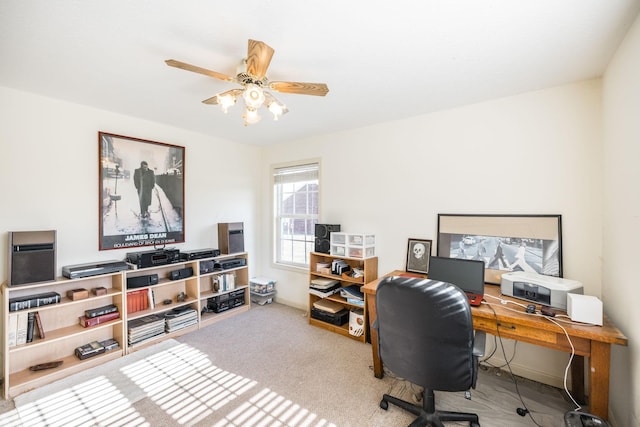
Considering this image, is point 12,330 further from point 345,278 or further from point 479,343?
point 479,343

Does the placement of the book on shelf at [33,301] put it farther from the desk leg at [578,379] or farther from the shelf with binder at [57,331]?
the desk leg at [578,379]

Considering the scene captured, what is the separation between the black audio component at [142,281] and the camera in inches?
105

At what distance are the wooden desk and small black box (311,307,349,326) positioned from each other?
158 cm

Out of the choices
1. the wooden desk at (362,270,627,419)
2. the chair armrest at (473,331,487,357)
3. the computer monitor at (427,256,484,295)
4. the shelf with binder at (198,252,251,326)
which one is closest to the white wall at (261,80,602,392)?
the computer monitor at (427,256,484,295)

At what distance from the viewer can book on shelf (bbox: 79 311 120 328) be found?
2402mm

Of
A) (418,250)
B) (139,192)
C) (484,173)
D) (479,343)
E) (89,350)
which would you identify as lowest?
(89,350)

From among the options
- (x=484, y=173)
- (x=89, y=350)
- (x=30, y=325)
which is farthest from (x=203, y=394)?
(x=484, y=173)

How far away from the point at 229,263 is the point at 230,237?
1.13 feet

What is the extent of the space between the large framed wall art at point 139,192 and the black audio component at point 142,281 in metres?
0.39

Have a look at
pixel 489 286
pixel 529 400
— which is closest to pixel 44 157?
pixel 489 286

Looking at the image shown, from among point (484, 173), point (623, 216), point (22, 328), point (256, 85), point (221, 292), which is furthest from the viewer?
point (221, 292)

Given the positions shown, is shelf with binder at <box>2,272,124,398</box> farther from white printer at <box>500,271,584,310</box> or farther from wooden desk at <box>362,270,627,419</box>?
white printer at <box>500,271,584,310</box>

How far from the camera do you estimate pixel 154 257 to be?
279cm

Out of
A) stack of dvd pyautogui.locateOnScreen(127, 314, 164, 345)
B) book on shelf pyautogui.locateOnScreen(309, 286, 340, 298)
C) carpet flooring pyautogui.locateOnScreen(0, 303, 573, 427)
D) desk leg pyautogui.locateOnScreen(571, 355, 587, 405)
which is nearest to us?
carpet flooring pyautogui.locateOnScreen(0, 303, 573, 427)
